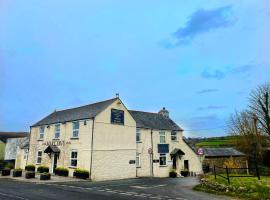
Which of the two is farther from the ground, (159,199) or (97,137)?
(97,137)

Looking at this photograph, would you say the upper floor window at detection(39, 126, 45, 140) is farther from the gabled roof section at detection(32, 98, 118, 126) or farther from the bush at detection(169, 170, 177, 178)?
the bush at detection(169, 170, 177, 178)

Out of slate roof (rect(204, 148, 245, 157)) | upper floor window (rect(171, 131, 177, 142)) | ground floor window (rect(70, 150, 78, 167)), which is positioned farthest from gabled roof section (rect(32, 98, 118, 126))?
slate roof (rect(204, 148, 245, 157))

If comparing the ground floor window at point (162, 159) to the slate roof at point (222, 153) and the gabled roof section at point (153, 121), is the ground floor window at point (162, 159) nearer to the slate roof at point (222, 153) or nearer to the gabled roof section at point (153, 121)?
the gabled roof section at point (153, 121)

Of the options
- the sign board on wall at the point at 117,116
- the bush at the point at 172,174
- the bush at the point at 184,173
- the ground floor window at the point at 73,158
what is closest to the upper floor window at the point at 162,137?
the bush at the point at 172,174

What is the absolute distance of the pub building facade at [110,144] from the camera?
3139cm

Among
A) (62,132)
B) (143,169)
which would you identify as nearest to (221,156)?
(143,169)

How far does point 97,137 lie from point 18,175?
9.72 metres

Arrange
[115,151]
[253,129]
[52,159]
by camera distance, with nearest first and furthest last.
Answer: [115,151], [52,159], [253,129]

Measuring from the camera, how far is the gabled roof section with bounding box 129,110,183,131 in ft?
132

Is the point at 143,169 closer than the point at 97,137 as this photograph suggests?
No

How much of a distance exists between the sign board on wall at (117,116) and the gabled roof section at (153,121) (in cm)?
418

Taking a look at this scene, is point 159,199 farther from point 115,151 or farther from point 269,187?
point 115,151

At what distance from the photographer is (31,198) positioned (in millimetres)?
15086

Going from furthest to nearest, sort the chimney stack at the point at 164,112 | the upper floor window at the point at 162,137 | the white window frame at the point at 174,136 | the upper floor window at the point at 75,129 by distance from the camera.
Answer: the chimney stack at the point at 164,112 → the white window frame at the point at 174,136 → the upper floor window at the point at 162,137 → the upper floor window at the point at 75,129
